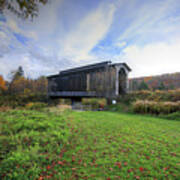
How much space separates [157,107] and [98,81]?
695 cm

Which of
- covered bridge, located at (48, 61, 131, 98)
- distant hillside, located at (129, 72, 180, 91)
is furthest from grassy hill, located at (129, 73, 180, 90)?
covered bridge, located at (48, 61, 131, 98)

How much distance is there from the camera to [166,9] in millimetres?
5160

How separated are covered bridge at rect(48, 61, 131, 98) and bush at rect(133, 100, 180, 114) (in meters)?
3.79

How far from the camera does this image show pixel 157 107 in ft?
22.8

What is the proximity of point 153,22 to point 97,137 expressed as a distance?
7130mm

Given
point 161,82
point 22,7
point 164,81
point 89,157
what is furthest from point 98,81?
→ point 164,81

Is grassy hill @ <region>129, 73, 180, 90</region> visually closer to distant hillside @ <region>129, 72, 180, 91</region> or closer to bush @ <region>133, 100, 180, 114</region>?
distant hillside @ <region>129, 72, 180, 91</region>

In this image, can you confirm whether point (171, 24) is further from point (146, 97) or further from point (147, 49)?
point (146, 97)

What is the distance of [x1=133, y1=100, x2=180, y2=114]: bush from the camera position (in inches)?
260

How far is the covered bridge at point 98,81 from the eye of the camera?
11.7 m

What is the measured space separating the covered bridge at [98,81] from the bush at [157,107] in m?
3.79

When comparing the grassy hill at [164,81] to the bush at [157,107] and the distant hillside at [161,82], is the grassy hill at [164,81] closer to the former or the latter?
the distant hillside at [161,82]

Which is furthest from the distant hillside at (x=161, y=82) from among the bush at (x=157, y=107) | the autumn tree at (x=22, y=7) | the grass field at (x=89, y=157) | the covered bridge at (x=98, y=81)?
the autumn tree at (x=22, y=7)

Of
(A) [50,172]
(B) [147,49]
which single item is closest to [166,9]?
(B) [147,49]
